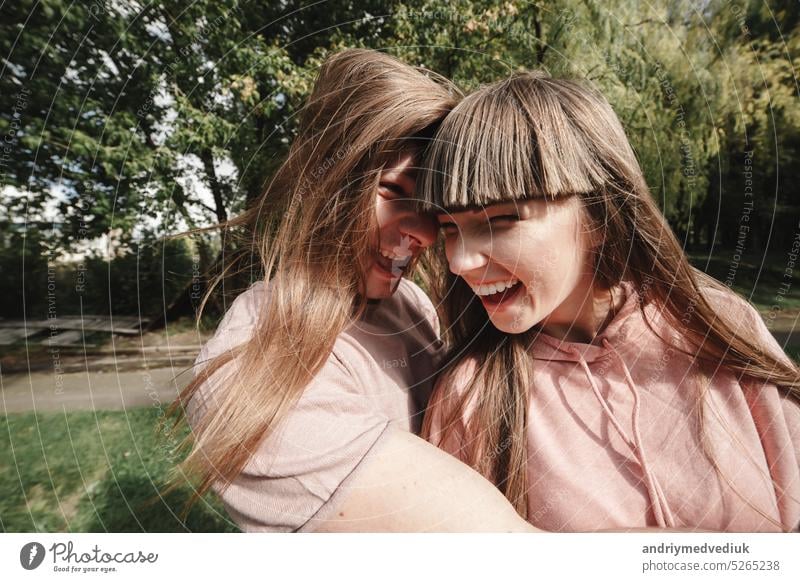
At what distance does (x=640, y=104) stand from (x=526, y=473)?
2.36ft

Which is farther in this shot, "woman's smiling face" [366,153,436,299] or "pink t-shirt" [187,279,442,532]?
"woman's smiling face" [366,153,436,299]

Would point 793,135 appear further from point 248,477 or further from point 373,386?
point 248,477

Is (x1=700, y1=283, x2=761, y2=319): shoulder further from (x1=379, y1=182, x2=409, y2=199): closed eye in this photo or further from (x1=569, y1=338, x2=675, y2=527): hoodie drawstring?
(x1=379, y1=182, x2=409, y2=199): closed eye

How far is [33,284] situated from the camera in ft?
2.48

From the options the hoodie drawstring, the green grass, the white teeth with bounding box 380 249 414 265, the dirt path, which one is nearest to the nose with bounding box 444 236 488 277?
the white teeth with bounding box 380 249 414 265

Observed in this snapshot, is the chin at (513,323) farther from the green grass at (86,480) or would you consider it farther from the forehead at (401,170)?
the green grass at (86,480)

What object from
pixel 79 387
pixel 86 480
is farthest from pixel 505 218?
pixel 86 480

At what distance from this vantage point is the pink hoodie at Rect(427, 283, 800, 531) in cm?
57

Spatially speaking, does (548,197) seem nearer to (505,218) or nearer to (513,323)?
(505,218)

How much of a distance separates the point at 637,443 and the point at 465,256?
306 mm

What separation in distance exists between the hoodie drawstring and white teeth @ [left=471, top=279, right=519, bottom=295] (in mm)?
156

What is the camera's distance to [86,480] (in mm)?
1261

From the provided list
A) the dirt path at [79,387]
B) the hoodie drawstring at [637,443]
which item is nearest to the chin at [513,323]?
the hoodie drawstring at [637,443]

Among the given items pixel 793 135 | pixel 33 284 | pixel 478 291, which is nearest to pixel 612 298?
pixel 478 291
